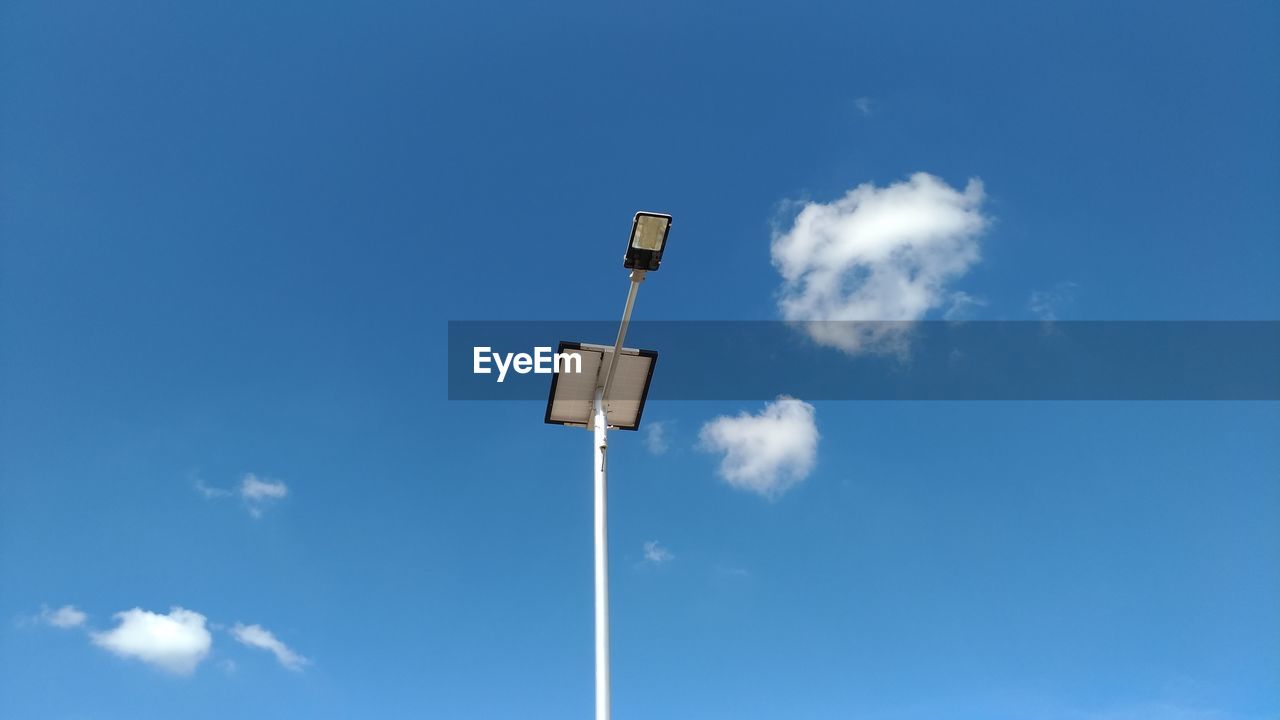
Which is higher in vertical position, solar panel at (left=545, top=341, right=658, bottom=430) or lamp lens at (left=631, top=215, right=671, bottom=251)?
lamp lens at (left=631, top=215, right=671, bottom=251)

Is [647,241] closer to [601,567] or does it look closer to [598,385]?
[598,385]

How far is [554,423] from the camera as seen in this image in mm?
11227

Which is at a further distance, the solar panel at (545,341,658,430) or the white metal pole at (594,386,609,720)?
the solar panel at (545,341,658,430)

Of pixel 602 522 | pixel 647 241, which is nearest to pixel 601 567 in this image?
pixel 602 522

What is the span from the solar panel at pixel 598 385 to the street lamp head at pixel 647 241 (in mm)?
1295

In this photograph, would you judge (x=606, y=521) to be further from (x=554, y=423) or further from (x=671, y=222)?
(x=671, y=222)

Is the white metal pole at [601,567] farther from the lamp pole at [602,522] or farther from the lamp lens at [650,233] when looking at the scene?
the lamp lens at [650,233]

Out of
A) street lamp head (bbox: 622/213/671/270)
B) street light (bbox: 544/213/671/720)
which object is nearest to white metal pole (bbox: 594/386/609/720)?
street light (bbox: 544/213/671/720)

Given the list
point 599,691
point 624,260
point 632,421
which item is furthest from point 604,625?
point 624,260

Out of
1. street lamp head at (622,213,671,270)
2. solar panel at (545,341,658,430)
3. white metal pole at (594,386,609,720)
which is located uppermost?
street lamp head at (622,213,671,270)

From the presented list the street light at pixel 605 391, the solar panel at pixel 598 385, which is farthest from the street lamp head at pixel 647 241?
the solar panel at pixel 598 385

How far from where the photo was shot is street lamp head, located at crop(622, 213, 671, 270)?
378 inches

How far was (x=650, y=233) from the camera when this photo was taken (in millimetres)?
9688

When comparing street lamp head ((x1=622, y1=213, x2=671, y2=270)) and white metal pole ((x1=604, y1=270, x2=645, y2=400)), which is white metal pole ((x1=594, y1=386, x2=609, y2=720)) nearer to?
white metal pole ((x1=604, y1=270, x2=645, y2=400))
